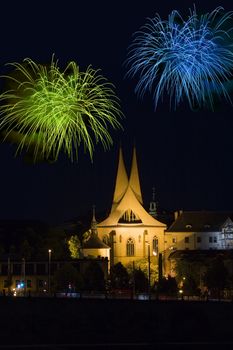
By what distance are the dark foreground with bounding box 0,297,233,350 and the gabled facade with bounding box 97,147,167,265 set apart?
307 feet

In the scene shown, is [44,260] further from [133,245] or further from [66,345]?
[66,345]

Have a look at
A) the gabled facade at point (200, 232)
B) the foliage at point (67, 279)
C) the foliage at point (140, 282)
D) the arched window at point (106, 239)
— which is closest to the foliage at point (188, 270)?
the foliage at point (140, 282)

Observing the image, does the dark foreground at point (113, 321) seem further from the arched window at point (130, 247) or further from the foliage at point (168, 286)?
the arched window at point (130, 247)

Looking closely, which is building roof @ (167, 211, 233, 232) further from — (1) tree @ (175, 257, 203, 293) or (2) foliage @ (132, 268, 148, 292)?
(2) foliage @ (132, 268, 148, 292)

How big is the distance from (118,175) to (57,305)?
355ft

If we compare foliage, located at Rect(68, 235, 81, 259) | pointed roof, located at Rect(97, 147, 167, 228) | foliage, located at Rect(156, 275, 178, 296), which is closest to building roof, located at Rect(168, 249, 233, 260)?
foliage, located at Rect(68, 235, 81, 259)

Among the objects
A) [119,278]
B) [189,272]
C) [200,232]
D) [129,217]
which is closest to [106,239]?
[129,217]

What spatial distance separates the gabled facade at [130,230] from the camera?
172 metres

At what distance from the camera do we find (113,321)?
75500 millimetres

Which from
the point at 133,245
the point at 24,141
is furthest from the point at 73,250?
the point at 24,141

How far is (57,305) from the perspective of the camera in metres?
74.3

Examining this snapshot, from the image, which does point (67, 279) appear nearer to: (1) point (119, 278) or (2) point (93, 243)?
(1) point (119, 278)

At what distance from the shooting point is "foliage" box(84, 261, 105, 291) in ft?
388

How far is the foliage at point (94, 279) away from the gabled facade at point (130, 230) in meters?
47.0
